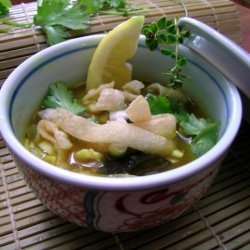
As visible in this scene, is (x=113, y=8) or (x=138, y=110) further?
(x=113, y=8)

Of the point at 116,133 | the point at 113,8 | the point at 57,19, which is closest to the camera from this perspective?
the point at 116,133

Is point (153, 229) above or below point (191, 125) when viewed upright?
below

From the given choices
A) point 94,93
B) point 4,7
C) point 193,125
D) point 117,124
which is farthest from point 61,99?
point 4,7

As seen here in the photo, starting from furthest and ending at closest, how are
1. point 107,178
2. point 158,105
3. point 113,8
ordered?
point 113,8
point 158,105
point 107,178

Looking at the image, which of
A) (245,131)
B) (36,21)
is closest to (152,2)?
(36,21)

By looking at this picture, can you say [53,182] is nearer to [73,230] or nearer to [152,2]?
[73,230]

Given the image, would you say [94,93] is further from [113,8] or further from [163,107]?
[113,8]

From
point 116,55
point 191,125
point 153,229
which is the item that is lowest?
point 153,229

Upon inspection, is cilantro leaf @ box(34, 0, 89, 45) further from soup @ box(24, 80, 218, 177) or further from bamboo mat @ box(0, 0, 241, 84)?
soup @ box(24, 80, 218, 177)
